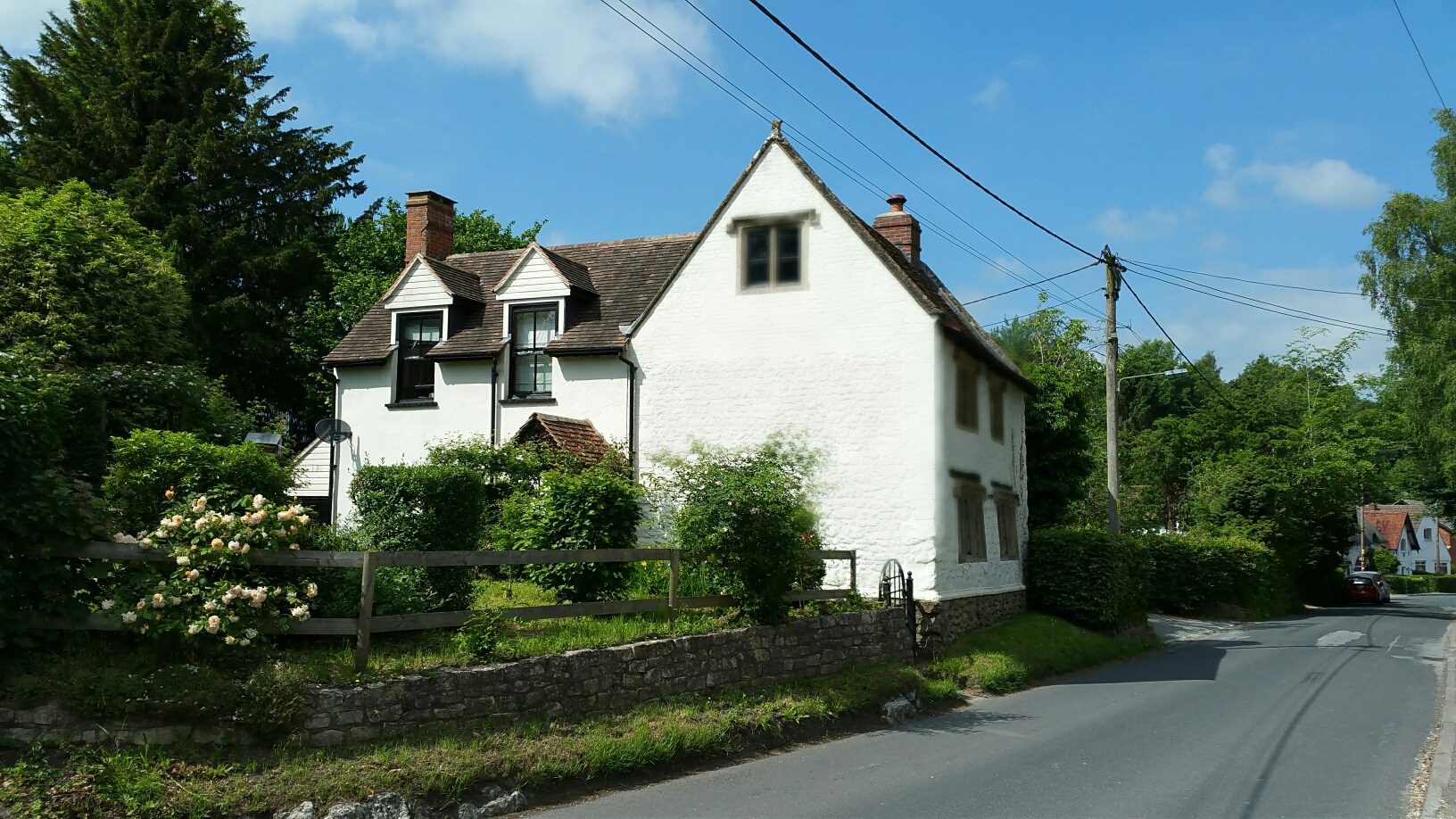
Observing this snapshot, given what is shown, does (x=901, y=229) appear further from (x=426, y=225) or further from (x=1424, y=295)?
(x=1424, y=295)

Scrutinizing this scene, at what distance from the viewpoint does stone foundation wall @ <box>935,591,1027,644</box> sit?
1842 cm

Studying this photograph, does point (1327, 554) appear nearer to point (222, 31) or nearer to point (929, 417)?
point (929, 417)

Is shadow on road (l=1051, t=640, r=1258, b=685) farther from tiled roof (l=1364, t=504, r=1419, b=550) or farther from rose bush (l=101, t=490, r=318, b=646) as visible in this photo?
tiled roof (l=1364, t=504, r=1419, b=550)

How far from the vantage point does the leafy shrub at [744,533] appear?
13453 millimetres

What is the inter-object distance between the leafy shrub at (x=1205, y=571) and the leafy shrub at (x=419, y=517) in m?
27.5

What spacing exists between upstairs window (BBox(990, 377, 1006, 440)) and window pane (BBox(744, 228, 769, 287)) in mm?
5729

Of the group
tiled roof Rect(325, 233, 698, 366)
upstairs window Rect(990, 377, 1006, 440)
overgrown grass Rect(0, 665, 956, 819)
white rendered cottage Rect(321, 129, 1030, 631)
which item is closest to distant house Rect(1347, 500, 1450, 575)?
upstairs window Rect(990, 377, 1006, 440)

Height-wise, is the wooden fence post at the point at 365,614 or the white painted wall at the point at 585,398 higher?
the white painted wall at the point at 585,398

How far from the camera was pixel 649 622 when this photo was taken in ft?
40.8

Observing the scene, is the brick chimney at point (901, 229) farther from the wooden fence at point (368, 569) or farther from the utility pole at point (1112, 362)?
the wooden fence at point (368, 569)

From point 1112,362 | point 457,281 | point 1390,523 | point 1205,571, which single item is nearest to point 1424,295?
point 1205,571

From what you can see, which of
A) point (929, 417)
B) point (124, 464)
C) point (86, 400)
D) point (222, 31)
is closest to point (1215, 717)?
point (929, 417)

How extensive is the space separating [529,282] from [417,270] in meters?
3.03

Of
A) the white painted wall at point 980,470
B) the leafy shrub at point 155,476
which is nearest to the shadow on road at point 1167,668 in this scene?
the white painted wall at point 980,470
